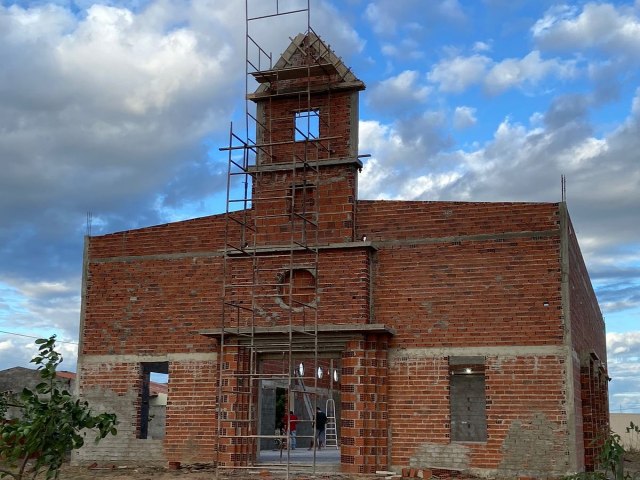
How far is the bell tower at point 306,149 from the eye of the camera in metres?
17.3

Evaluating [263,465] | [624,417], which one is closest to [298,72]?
[263,465]

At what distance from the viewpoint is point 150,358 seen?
18.0 meters

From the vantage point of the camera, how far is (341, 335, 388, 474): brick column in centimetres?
1571

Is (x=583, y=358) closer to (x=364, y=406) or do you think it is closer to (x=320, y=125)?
(x=364, y=406)

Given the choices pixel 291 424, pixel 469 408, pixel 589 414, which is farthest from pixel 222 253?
pixel 469 408

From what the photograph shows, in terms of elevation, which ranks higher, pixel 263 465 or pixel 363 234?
pixel 363 234

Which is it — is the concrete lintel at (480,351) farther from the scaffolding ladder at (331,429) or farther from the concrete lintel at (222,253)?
the scaffolding ladder at (331,429)

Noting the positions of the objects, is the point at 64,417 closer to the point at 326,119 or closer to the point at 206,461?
the point at 206,461

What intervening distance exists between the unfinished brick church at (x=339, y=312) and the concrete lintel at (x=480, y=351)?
3cm

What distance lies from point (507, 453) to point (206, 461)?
20.7 ft

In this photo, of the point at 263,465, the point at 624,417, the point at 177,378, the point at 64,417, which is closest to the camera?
the point at 64,417

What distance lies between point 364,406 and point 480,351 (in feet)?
8.43

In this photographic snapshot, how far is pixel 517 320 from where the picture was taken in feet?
51.6

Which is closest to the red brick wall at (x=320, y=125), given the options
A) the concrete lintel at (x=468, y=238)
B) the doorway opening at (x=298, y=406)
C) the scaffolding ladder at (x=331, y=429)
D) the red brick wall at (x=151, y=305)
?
the concrete lintel at (x=468, y=238)
